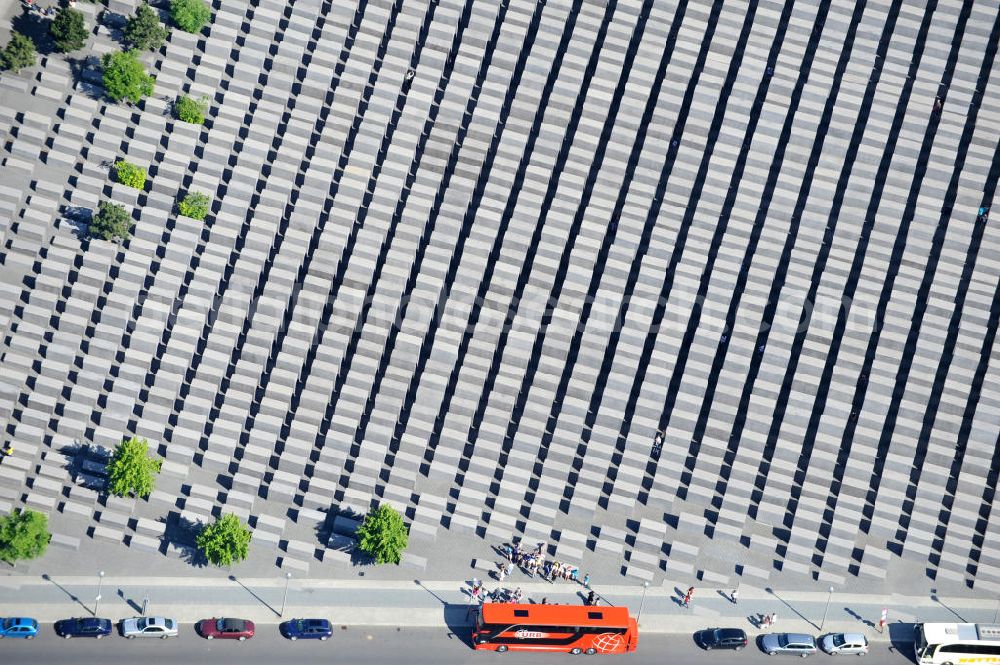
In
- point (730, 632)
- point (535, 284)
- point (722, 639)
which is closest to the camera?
point (722, 639)

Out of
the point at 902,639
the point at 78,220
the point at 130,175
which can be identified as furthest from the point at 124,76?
the point at 902,639

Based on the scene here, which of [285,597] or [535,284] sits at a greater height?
[535,284]

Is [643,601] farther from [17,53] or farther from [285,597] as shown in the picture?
[17,53]

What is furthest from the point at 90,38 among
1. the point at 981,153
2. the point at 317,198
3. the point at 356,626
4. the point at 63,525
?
the point at 981,153

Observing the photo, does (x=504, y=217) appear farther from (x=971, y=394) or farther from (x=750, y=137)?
(x=971, y=394)

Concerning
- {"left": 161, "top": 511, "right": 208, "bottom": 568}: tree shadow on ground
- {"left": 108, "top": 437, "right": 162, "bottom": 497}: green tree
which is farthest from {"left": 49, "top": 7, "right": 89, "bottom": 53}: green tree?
{"left": 161, "top": 511, "right": 208, "bottom": 568}: tree shadow on ground

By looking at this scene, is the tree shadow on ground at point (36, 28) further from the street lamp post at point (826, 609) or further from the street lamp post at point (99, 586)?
the street lamp post at point (826, 609)
